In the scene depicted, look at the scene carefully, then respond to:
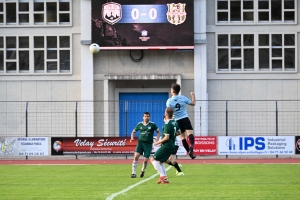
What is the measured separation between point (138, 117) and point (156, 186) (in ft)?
60.7

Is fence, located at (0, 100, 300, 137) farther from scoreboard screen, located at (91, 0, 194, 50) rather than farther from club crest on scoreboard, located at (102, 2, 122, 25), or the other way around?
club crest on scoreboard, located at (102, 2, 122, 25)

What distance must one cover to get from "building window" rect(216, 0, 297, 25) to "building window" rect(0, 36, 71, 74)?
7.39m

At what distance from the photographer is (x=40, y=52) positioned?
3584cm

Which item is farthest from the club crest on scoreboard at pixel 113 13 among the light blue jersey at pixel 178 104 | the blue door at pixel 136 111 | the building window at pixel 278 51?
the light blue jersey at pixel 178 104

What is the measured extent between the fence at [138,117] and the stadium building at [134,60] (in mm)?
55

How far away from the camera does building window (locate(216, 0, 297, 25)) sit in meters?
35.2

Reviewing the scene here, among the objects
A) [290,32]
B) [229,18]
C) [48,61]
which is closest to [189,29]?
[229,18]

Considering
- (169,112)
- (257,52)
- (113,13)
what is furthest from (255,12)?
(169,112)

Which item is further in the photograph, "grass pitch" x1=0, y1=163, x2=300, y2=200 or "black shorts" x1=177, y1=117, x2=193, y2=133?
"black shorts" x1=177, y1=117, x2=193, y2=133

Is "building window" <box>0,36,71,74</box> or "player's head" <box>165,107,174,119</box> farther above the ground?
"building window" <box>0,36,71,74</box>

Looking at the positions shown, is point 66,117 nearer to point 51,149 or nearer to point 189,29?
point 51,149

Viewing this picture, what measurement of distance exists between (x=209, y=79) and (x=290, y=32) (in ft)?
14.2

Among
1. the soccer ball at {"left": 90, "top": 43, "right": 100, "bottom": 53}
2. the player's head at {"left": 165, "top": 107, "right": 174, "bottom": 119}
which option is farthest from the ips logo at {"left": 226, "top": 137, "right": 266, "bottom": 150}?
the player's head at {"left": 165, "top": 107, "right": 174, "bottom": 119}

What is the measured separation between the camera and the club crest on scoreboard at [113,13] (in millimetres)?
34406
